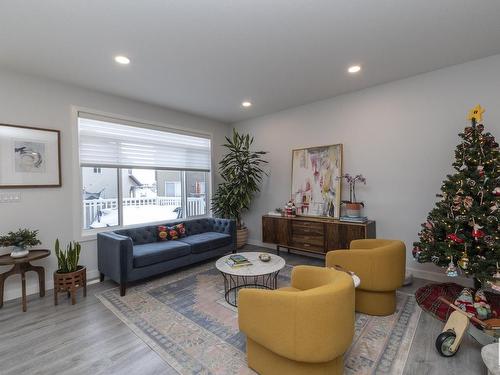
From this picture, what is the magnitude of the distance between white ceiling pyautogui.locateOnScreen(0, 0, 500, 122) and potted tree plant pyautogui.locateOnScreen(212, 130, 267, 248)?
158cm

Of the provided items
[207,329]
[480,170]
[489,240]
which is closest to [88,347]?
[207,329]

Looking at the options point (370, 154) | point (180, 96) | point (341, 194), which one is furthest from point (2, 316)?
point (370, 154)

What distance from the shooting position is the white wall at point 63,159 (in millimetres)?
2990

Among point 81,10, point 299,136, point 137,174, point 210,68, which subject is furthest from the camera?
point 299,136

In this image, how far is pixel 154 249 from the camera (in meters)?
3.44

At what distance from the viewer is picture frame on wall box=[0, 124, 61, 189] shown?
2955 millimetres

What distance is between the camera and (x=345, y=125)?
410cm

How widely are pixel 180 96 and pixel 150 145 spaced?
1111 mm

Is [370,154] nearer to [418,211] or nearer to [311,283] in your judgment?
[418,211]

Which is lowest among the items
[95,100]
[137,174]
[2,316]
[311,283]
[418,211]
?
[2,316]

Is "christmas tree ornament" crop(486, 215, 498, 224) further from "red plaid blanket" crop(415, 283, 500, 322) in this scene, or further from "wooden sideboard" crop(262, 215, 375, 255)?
"wooden sideboard" crop(262, 215, 375, 255)

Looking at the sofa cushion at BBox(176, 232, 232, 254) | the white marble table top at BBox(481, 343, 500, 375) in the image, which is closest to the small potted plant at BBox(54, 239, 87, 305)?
the sofa cushion at BBox(176, 232, 232, 254)

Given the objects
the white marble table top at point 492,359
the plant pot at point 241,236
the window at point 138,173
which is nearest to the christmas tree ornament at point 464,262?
the white marble table top at point 492,359

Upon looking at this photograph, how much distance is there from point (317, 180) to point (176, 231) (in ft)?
8.78
